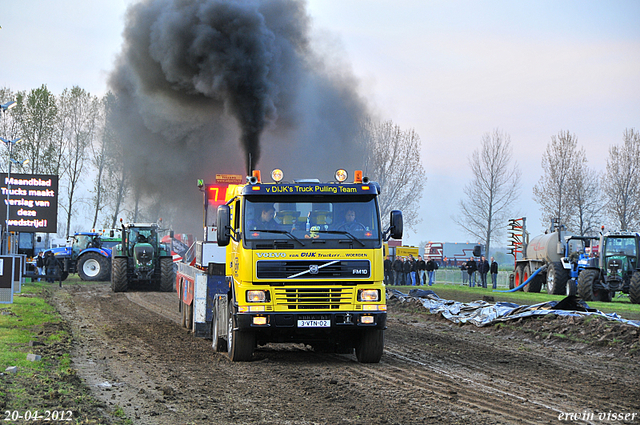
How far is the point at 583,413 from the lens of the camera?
23.2 feet

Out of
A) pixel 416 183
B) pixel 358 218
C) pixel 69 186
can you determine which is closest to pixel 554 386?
pixel 358 218

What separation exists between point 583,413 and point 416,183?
44921 millimetres

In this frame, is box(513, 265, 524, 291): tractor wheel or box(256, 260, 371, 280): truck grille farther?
box(513, 265, 524, 291): tractor wheel

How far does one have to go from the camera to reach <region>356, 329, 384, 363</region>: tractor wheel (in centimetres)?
1036

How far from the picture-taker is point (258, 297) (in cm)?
980

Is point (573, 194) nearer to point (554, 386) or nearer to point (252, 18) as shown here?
point (252, 18)

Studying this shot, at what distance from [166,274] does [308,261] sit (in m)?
18.7

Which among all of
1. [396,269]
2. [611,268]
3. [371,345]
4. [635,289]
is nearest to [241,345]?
[371,345]

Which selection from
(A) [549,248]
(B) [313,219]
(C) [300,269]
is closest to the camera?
(C) [300,269]

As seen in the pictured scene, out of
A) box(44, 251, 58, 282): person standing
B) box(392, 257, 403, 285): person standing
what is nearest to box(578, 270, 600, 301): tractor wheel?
box(392, 257, 403, 285): person standing

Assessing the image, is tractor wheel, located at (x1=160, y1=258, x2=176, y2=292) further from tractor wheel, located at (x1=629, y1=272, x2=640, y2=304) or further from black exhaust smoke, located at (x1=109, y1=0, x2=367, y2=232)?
tractor wheel, located at (x1=629, y1=272, x2=640, y2=304)

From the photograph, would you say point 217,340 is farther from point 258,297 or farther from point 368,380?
point 368,380

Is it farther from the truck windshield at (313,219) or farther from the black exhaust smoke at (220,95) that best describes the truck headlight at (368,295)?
the black exhaust smoke at (220,95)

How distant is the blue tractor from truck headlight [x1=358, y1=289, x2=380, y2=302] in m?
25.8
